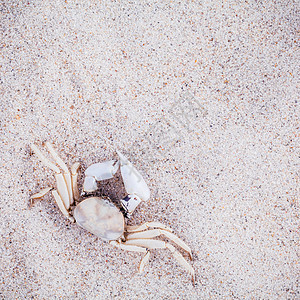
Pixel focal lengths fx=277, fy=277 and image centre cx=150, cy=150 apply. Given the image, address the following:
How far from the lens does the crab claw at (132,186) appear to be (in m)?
1.65

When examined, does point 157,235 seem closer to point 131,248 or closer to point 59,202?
point 131,248

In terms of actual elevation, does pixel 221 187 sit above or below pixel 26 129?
below

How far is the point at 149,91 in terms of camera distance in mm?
1745

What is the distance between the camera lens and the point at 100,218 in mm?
1619

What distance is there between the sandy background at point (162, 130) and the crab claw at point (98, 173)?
0.32 feet

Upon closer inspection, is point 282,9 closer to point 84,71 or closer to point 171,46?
point 171,46

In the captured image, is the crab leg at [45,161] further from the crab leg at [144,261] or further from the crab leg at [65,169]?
the crab leg at [144,261]

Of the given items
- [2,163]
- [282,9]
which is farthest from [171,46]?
[2,163]

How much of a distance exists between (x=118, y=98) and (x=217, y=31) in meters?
0.75

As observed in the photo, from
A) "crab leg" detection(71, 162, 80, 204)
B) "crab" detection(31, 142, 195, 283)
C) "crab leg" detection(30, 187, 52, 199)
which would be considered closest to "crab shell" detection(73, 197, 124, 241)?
"crab" detection(31, 142, 195, 283)

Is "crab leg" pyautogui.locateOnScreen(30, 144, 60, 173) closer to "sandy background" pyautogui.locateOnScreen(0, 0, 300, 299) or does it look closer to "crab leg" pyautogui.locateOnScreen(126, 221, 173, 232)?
"sandy background" pyautogui.locateOnScreen(0, 0, 300, 299)

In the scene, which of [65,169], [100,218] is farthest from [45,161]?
[100,218]

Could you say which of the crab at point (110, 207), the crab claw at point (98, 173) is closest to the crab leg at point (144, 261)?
the crab at point (110, 207)

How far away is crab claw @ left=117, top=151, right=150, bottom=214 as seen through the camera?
1.65 metres
